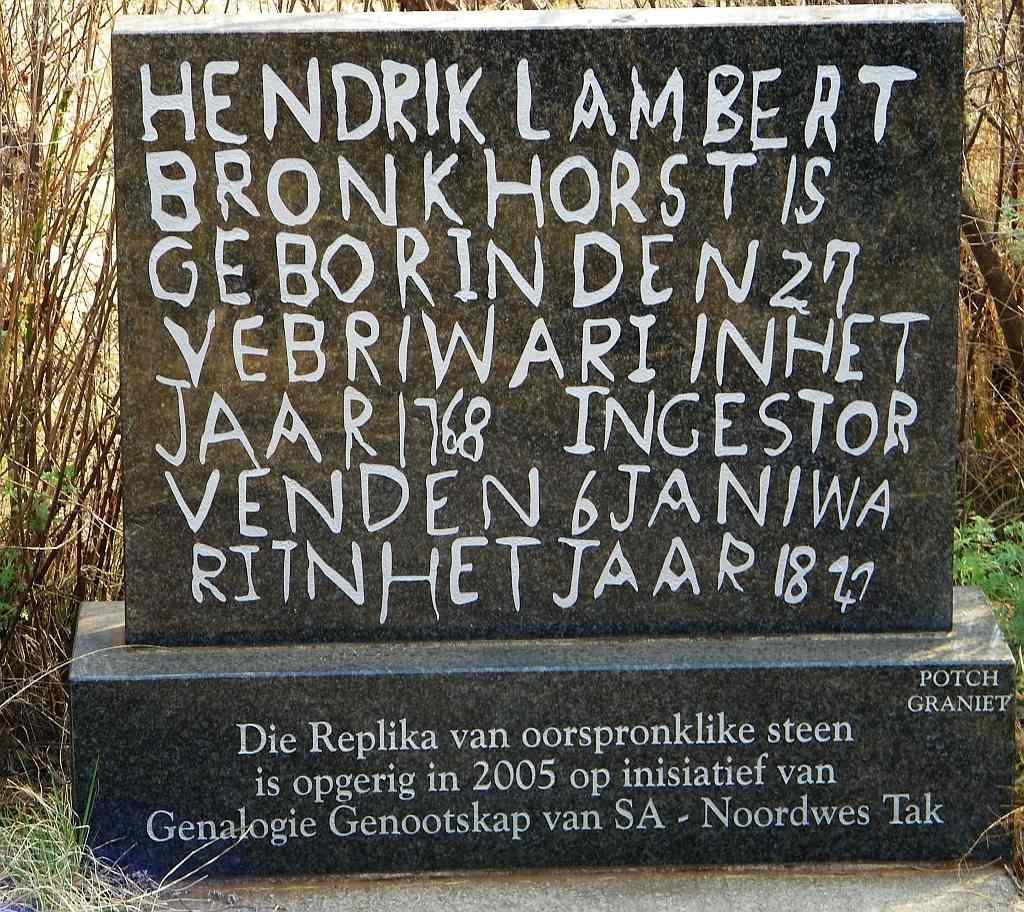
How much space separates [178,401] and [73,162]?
92cm

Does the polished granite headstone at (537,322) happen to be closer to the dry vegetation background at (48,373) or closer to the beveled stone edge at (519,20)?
the beveled stone edge at (519,20)

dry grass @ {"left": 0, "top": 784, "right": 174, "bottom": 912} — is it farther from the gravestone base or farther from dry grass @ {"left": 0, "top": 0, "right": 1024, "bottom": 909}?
dry grass @ {"left": 0, "top": 0, "right": 1024, "bottom": 909}

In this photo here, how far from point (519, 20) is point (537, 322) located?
627 mm

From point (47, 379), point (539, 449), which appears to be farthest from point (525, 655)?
point (47, 379)

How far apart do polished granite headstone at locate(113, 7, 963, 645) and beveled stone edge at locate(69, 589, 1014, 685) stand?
0.14ft

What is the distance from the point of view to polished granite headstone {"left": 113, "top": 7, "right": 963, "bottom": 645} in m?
3.25

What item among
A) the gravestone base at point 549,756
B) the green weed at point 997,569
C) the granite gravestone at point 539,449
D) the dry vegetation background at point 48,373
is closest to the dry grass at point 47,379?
the dry vegetation background at point 48,373

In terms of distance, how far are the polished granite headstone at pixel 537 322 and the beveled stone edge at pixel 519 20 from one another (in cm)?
1

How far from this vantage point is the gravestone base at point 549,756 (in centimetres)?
335

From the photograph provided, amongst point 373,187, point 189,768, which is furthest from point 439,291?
point 189,768

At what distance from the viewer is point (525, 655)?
3406 millimetres

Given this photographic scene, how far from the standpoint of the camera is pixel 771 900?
3.29 meters

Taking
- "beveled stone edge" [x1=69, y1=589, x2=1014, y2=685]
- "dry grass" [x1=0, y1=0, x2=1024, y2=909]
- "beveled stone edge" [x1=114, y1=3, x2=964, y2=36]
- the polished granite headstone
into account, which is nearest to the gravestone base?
"beveled stone edge" [x1=69, y1=589, x2=1014, y2=685]

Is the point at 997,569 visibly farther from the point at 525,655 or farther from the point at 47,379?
the point at 47,379
